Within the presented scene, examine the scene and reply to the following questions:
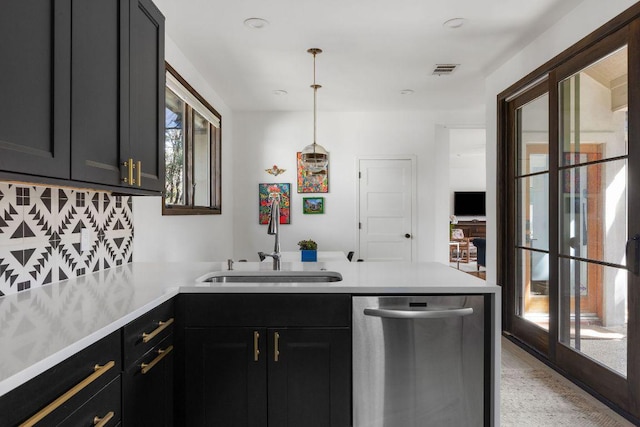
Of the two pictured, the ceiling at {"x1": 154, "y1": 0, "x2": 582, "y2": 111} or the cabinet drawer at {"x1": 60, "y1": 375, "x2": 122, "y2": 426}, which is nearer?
the cabinet drawer at {"x1": 60, "y1": 375, "x2": 122, "y2": 426}

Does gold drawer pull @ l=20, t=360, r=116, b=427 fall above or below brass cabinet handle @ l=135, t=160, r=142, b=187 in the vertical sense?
below

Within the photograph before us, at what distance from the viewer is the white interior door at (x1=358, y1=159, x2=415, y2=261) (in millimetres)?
5852

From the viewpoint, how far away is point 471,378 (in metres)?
1.81

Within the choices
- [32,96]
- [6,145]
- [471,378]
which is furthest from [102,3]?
[471,378]

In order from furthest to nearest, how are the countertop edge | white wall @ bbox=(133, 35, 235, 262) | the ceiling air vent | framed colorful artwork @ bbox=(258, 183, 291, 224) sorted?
framed colorful artwork @ bbox=(258, 183, 291, 224), the ceiling air vent, white wall @ bbox=(133, 35, 235, 262), the countertop edge

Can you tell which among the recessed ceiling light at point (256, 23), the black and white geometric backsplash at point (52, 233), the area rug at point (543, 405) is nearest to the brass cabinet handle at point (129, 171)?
the black and white geometric backsplash at point (52, 233)

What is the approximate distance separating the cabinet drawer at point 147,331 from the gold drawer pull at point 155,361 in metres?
0.05

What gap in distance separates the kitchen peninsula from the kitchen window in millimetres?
1257

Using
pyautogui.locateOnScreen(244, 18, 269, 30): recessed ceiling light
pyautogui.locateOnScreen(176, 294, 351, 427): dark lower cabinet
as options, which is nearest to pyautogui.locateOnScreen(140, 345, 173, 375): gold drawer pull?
pyautogui.locateOnScreen(176, 294, 351, 427): dark lower cabinet

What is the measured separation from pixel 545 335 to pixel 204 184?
3603 millimetres

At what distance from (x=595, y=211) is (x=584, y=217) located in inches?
4.7

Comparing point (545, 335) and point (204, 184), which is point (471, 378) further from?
point (204, 184)

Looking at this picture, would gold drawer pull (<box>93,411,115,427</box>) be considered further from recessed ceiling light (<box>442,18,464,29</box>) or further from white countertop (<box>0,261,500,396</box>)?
recessed ceiling light (<box>442,18,464,29</box>)

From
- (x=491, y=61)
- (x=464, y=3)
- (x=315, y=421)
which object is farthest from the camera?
(x=491, y=61)
